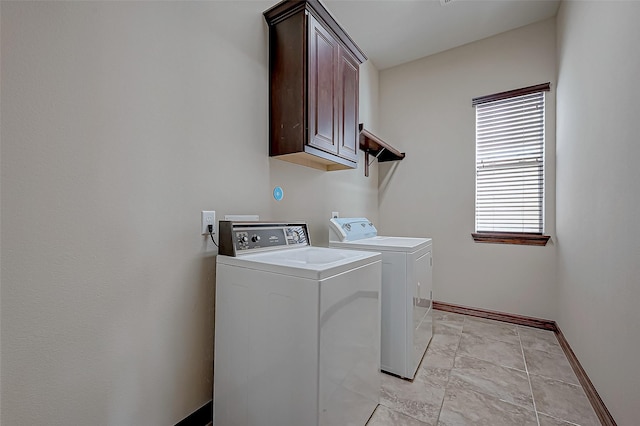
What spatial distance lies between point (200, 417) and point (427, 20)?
11.2 ft

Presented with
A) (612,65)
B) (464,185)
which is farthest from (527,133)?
(612,65)

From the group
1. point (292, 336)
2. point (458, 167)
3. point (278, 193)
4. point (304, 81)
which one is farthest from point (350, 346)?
point (458, 167)

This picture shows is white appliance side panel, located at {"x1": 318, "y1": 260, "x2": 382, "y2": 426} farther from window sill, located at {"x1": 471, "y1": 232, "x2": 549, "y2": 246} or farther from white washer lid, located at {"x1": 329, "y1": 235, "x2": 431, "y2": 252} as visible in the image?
window sill, located at {"x1": 471, "y1": 232, "x2": 549, "y2": 246}

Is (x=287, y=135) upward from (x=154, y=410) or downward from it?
upward

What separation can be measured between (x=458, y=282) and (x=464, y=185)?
104cm

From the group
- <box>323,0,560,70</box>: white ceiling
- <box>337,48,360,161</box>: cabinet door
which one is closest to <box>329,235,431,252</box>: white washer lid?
<box>337,48,360,161</box>: cabinet door

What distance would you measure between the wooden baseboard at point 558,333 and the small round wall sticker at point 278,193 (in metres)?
2.06

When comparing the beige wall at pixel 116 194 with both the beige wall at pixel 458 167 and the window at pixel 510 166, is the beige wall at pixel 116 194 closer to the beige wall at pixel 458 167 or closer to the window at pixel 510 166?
the beige wall at pixel 458 167

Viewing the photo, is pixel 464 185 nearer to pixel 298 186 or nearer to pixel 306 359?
pixel 298 186

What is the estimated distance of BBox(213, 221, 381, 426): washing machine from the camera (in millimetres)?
1027

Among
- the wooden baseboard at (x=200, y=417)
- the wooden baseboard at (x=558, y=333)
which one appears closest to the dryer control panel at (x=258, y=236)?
the wooden baseboard at (x=200, y=417)

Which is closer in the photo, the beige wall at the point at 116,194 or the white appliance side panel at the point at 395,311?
the beige wall at the point at 116,194

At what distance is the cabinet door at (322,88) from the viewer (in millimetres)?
1645

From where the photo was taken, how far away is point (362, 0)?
225 cm
